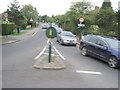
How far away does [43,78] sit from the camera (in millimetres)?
5438

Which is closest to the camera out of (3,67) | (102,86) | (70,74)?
(102,86)

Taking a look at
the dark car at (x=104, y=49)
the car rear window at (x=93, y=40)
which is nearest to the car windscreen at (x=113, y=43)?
the dark car at (x=104, y=49)

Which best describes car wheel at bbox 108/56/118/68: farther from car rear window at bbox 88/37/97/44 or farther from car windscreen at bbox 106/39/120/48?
car rear window at bbox 88/37/97/44

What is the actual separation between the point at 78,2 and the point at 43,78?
102 ft

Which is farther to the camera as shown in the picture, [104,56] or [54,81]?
[104,56]

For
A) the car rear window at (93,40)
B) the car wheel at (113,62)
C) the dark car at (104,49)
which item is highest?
the car rear window at (93,40)

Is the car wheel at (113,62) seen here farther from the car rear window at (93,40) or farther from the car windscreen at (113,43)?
the car rear window at (93,40)

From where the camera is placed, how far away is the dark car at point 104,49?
24.1 feet

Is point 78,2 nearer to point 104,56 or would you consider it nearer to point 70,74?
point 104,56

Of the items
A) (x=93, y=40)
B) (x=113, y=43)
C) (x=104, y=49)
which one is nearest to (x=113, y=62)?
(x=104, y=49)

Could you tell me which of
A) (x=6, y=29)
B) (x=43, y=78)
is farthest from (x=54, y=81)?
(x=6, y=29)

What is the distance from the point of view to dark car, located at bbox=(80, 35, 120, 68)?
24.1 ft

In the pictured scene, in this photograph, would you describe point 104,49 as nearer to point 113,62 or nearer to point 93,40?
point 113,62

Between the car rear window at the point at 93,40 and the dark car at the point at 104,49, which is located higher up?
the car rear window at the point at 93,40
